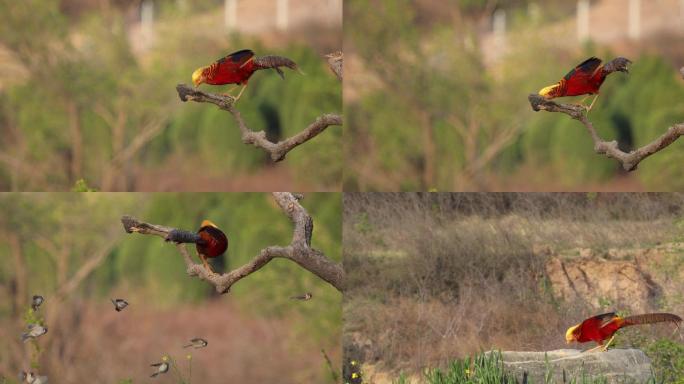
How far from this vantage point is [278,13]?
10.2 m

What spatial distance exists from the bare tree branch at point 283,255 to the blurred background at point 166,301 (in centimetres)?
298

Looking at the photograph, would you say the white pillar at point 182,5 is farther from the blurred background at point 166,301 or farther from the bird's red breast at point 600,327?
the bird's red breast at point 600,327

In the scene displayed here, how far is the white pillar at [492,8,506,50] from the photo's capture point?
10750mm

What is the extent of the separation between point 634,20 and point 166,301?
196 inches

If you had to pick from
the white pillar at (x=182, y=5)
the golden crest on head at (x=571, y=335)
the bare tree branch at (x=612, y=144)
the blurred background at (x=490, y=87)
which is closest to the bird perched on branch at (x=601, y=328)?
the golden crest on head at (x=571, y=335)

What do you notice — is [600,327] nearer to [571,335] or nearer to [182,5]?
[571,335]

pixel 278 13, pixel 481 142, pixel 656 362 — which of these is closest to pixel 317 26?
pixel 278 13

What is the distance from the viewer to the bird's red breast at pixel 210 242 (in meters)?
5.79

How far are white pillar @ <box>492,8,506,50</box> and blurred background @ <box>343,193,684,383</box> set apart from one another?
3137mm

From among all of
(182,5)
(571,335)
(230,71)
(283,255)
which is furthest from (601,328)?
(182,5)

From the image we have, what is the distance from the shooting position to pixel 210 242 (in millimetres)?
5801

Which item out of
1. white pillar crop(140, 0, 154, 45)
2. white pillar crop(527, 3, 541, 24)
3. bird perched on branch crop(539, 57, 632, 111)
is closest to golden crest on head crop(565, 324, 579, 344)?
bird perched on branch crop(539, 57, 632, 111)

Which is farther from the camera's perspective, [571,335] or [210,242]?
[571,335]

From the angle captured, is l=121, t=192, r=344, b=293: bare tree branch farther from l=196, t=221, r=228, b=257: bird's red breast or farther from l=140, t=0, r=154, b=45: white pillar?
l=140, t=0, r=154, b=45: white pillar
